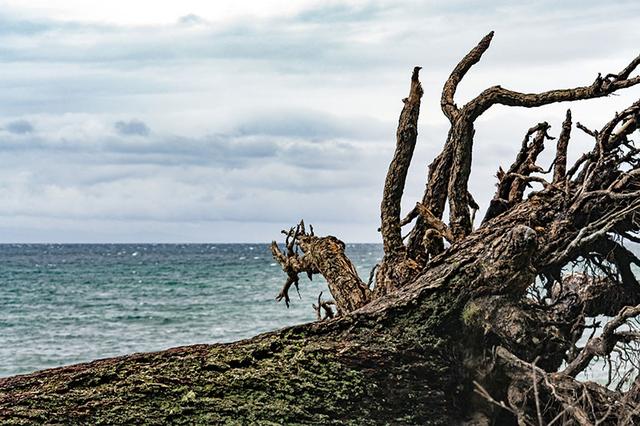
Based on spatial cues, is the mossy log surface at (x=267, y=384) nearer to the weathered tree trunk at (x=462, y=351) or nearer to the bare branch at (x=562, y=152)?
the weathered tree trunk at (x=462, y=351)

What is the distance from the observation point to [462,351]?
6.88 metres

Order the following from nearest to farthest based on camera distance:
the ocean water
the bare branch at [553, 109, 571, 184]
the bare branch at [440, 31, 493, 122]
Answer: the bare branch at [553, 109, 571, 184], the bare branch at [440, 31, 493, 122], the ocean water

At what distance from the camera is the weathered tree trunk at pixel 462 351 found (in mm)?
6129

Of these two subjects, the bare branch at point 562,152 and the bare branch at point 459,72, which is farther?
the bare branch at point 459,72

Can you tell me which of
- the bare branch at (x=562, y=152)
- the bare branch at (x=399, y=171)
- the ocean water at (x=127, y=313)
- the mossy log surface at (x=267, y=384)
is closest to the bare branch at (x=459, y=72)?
the bare branch at (x=399, y=171)

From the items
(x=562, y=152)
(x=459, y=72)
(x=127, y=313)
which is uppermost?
(x=459, y=72)

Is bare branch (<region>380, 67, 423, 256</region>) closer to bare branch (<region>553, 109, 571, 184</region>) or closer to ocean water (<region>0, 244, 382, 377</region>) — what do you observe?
bare branch (<region>553, 109, 571, 184</region>)

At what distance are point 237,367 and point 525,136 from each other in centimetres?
381

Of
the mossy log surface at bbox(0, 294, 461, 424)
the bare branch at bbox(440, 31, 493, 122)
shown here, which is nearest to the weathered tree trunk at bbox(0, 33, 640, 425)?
the mossy log surface at bbox(0, 294, 461, 424)

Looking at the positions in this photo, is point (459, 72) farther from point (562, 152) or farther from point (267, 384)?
point (267, 384)

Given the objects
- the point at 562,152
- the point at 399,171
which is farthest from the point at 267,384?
the point at 562,152

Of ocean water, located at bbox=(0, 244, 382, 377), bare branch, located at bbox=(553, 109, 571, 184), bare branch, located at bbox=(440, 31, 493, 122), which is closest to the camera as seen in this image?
bare branch, located at bbox=(553, 109, 571, 184)

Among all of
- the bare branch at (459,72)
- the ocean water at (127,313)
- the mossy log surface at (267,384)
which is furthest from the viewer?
the ocean water at (127,313)

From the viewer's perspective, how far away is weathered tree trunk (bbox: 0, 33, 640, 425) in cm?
613
